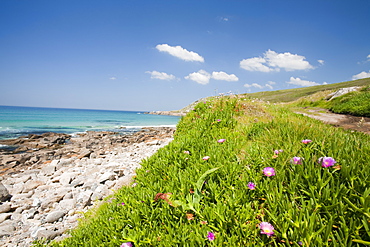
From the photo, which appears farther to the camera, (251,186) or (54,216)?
(54,216)

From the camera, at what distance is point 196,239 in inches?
65.9

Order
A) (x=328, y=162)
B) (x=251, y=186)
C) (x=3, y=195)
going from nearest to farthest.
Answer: (x=328, y=162)
(x=251, y=186)
(x=3, y=195)

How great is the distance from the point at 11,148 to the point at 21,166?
23.2 feet

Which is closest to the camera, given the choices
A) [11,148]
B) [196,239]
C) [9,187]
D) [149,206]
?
[196,239]

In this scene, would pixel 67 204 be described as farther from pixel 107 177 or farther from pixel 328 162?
pixel 328 162

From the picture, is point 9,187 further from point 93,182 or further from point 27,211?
point 93,182

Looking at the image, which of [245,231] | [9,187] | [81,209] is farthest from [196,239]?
[9,187]

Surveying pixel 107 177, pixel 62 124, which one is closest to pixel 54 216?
pixel 107 177

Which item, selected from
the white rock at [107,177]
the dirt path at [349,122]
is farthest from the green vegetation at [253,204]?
the white rock at [107,177]

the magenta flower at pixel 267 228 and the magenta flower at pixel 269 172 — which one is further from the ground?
the magenta flower at pixel 269 172

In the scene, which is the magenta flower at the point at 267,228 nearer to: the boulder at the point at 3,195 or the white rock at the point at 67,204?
the white rock at the point at 67,204

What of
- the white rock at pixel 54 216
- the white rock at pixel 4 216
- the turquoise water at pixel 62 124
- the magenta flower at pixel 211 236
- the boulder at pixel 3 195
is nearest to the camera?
the magenta flower at pixel 211 236

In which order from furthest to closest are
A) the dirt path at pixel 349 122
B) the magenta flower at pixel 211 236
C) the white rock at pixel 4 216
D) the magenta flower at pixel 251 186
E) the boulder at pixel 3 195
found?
the dirt path at pixel 349 122 < the boulder at pixel 3 195 < the white rock at pixel 4 216 < the magenta flower at pixel 251 186 < the magenta flower at pixel 211 236

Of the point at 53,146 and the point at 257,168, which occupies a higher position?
the point at 257,168
